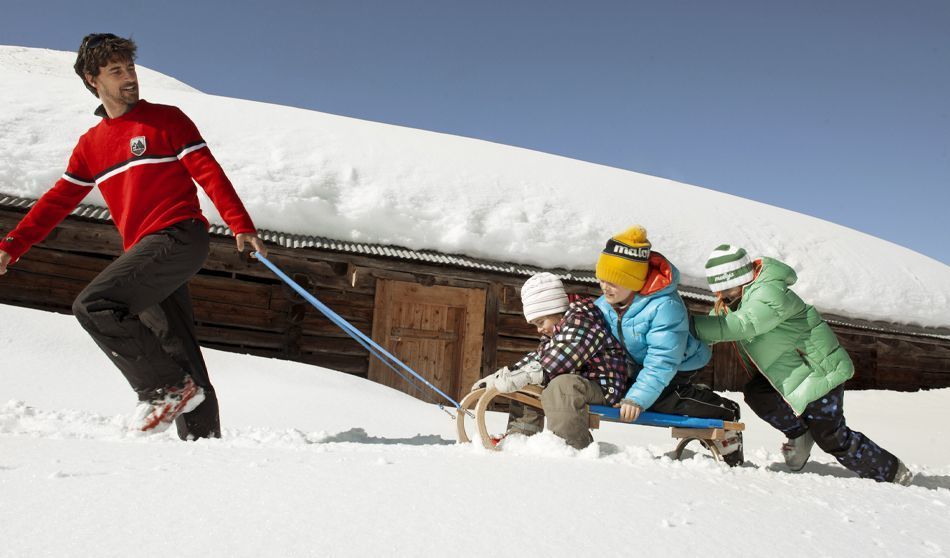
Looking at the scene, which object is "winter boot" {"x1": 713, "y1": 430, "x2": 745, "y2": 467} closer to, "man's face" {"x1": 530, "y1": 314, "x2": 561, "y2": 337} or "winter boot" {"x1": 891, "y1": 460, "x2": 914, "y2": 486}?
"winter boot" {"x1": 891, "y1": 460, "x2": 914, "y2": 486}

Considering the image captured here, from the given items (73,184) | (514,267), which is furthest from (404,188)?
(73,184)

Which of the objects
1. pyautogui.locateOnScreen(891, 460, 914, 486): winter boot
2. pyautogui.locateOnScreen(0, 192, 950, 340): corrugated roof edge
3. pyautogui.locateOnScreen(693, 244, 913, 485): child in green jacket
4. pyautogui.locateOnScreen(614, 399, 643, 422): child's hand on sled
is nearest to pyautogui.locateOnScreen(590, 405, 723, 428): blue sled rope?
pyautogui.locateOnScreen(614, 399, 643, 422): child's hand on sled

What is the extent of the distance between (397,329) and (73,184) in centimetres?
604

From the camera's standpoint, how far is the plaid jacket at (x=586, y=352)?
314cm

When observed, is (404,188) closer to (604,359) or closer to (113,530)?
(604,359)

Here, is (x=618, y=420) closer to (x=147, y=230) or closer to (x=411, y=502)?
(x=411, y=502)

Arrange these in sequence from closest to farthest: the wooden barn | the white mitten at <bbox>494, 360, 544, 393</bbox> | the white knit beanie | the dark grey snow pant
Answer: the dark grey snow pant → the white mitten at <bbox>494, 360, 544, 393</bbox> → the white knit beanie → the wooden barn

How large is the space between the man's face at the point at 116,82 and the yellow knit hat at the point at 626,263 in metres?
2.26

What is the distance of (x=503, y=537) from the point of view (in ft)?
5.49

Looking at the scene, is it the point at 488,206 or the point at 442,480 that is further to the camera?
the point at 488,206

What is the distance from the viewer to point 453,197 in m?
10.1

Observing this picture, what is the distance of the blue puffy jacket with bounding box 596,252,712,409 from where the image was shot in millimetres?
3082

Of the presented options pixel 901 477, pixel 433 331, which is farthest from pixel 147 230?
pixel 433 331

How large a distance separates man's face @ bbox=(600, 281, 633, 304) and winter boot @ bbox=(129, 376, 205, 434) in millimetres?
1942
